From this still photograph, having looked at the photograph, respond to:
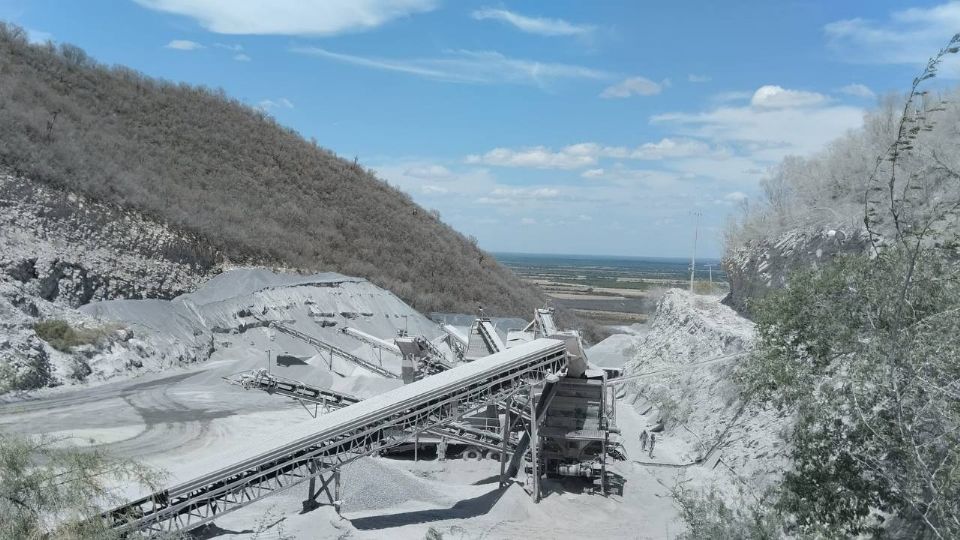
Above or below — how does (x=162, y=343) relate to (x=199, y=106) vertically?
below

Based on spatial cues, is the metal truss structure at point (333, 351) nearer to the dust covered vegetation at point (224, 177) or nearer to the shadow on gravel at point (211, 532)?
the dust covered vegetation at point (224, 177)

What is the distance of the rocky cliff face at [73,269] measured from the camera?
29797 millimetres

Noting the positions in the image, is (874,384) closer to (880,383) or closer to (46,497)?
(880,383)

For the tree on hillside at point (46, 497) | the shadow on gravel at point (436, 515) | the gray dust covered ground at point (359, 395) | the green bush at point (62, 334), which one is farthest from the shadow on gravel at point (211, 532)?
the green bush at point (62, 334)

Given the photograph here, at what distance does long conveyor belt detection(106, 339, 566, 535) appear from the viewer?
525 inches

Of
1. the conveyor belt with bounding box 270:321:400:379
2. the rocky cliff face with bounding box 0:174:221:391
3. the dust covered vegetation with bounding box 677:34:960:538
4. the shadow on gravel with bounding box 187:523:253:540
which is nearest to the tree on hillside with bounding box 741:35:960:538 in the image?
the dust covered vegetation with bounding box 677:34:960:538

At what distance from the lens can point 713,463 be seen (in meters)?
22.6

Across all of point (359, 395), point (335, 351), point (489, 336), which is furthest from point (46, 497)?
point (335, 351)

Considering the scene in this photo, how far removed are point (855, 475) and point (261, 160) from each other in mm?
67932

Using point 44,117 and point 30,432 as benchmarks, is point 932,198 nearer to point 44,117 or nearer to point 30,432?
point 30,432

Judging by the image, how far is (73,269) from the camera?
122 feet

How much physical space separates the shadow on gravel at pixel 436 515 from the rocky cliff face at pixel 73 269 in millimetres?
17016

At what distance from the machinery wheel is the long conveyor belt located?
3.96 m

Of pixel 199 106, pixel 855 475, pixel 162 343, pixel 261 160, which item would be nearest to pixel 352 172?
pixel 261 160
